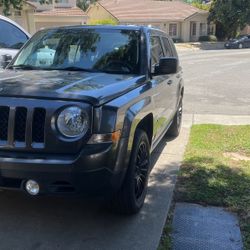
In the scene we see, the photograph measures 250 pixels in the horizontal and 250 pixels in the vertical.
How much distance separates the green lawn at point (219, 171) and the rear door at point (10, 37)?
139 inches

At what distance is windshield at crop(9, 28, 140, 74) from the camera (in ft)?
15.8

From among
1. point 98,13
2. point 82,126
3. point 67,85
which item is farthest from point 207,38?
point 82,126

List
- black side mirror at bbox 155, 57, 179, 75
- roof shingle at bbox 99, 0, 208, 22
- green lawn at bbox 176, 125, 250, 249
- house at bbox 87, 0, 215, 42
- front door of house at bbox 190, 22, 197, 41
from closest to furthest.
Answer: green lawn at bbox 176, 125, 250, 249 < black side mirror at bbox 155, 57, 179, 75 < roof shingle at bbox 99, 0, 208, 22 < house at bbox 87, 0, 215, 42 < front door of house at bbox 190, 22, 197, 41

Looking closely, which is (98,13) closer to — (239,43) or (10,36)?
(239,43)

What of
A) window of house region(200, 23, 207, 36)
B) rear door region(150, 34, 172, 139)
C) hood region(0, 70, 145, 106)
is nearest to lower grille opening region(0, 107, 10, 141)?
hood region(0, 70, 145, 106)

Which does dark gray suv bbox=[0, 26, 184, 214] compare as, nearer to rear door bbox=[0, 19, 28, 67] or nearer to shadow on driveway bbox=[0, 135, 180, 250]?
shadow on driveway bbox=[0, 135, 180, 250]

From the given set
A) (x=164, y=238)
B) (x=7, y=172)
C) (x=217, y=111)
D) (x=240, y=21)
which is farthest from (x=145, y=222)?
(x=240, y=21)

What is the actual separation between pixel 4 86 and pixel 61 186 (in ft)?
3.31

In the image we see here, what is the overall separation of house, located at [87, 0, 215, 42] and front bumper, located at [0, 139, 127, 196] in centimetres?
4469

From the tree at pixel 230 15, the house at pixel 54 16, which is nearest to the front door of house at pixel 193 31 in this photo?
the tree at pixel 230 15

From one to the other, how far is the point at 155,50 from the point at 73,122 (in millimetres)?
2473

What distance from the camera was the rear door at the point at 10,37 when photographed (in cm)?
786

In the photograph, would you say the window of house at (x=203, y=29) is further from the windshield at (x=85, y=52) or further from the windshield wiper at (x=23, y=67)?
the windshield wiper at (x=23, y=67)

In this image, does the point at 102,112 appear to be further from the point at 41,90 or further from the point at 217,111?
the point at 217,111
